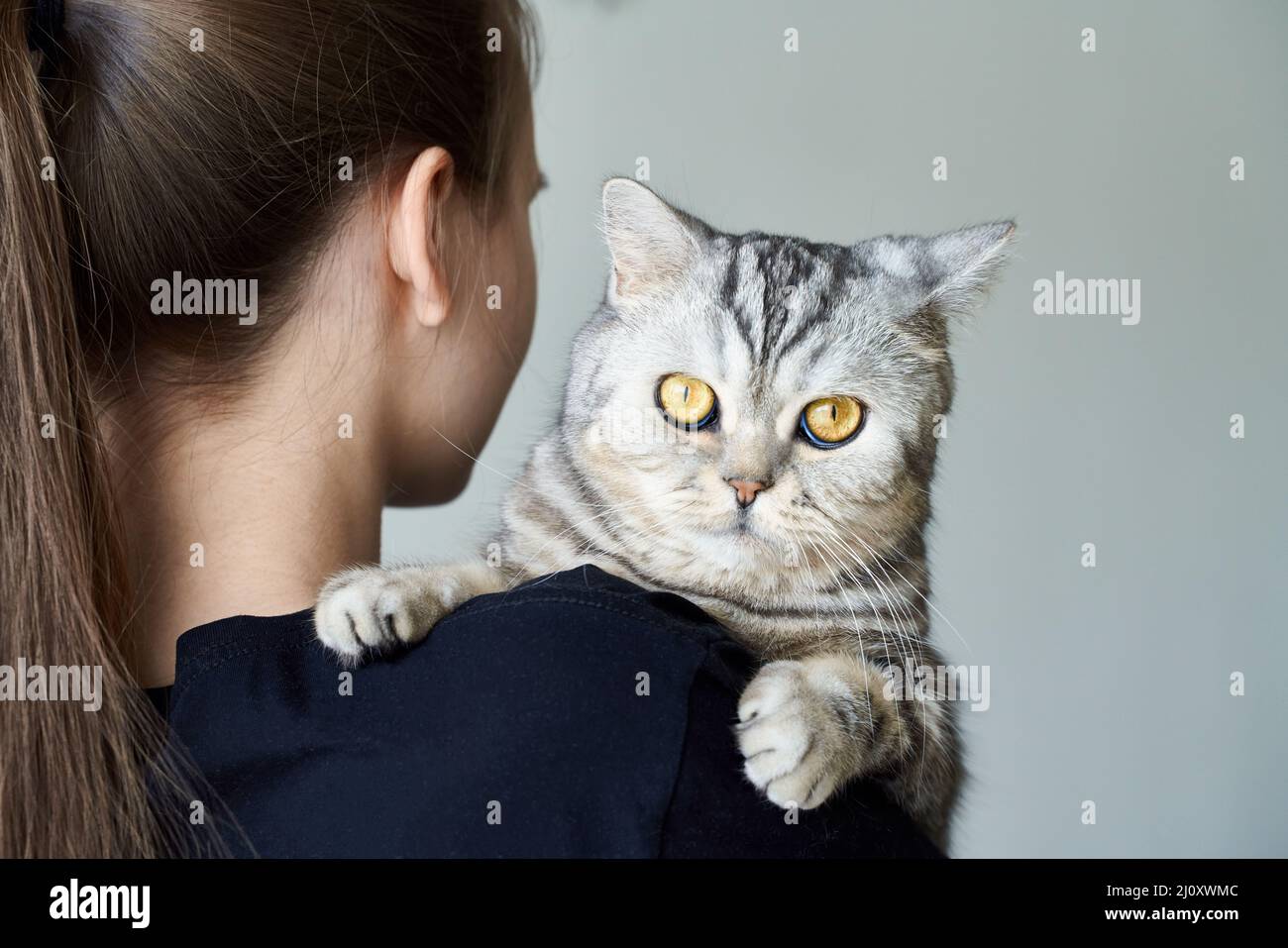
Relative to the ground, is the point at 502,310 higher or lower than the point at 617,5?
lower

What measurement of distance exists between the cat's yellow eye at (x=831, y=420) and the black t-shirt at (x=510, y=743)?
0.23m

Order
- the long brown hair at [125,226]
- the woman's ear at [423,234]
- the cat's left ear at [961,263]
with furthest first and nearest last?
the cat's left ear at [961,263] → the woman's ear at [423,234] → the long brown hair at [125,226]

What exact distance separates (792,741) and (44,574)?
52 cm

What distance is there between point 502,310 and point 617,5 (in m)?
0.76

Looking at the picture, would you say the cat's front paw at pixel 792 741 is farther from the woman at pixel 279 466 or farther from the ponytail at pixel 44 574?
the ponytail at pixel 44 574

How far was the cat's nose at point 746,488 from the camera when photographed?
0.82 meters

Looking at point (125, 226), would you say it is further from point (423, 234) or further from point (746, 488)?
point (746, 488)

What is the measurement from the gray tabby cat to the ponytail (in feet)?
Result: 0.56

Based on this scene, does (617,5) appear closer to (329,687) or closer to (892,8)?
(892,8)

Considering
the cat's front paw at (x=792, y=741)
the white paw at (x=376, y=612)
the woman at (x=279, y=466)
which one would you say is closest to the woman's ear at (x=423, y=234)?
the woman at (x=279, y=466)

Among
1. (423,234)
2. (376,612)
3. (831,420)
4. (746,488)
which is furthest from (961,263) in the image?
Answer: (376,612)

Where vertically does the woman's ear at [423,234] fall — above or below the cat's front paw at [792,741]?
above

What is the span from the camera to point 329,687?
0.69 meters
